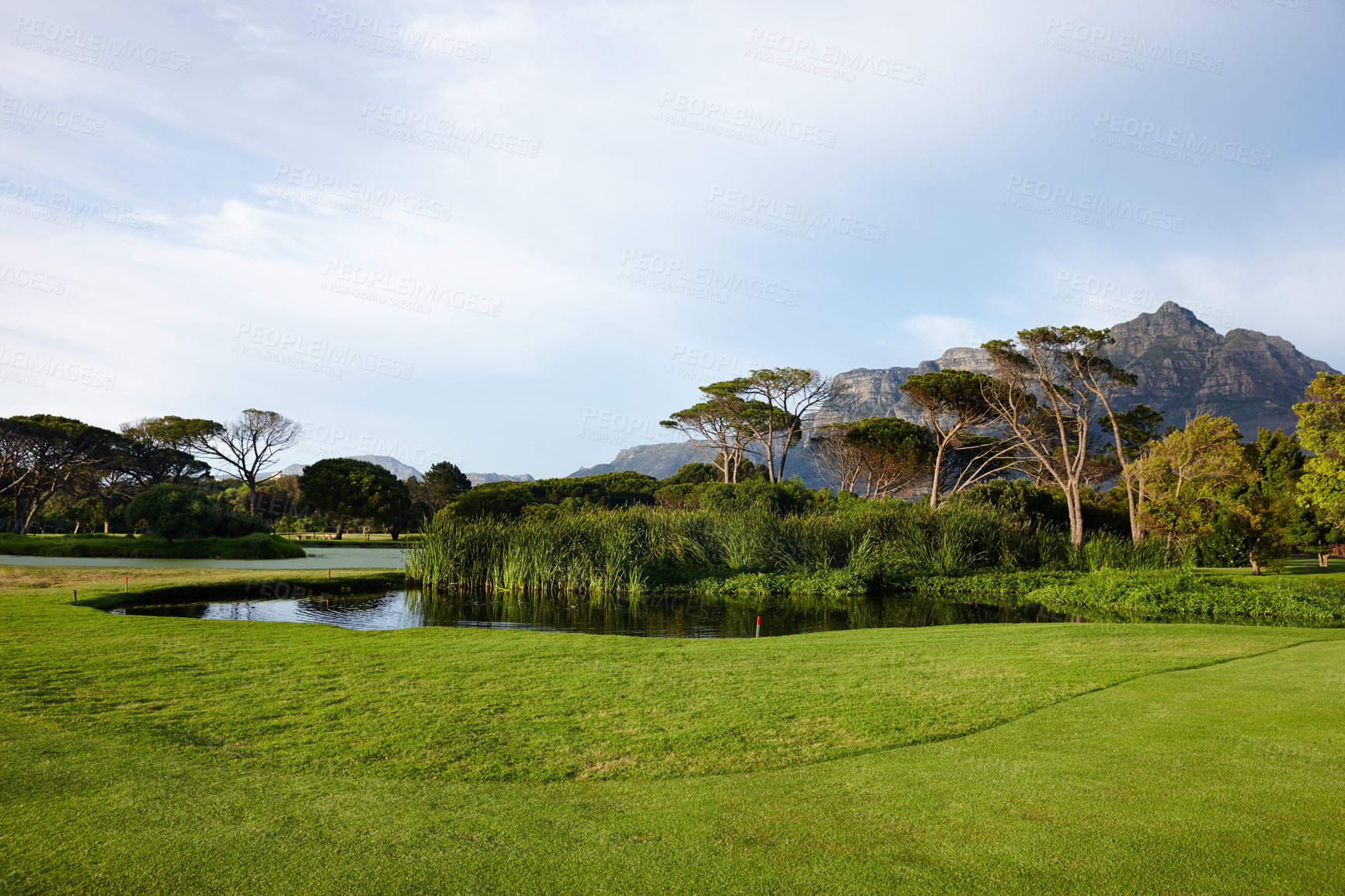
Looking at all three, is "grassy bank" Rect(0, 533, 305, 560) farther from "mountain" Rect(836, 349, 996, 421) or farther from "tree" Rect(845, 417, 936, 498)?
"mountain" Rect(836, 349, 996, 421)

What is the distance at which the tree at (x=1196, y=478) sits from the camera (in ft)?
69.1

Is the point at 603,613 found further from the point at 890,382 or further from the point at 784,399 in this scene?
the point at 890,382

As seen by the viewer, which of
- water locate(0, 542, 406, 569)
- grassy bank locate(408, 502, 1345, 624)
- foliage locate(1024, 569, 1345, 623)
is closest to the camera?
foliage locate(1024, 569, 1345, 623)

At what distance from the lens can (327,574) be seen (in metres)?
18.4

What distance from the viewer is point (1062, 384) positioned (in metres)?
30.4

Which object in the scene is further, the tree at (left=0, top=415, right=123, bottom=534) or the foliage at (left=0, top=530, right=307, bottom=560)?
the tree at (left=0, top=415, right=123, bottom=534)

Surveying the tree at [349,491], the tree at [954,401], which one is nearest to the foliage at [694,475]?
the tree at [349,491]

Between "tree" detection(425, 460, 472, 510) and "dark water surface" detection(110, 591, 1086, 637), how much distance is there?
56727 mm

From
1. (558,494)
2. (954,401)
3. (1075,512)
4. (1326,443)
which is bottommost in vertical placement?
(1075,512)

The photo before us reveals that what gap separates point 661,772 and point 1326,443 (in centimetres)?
2328

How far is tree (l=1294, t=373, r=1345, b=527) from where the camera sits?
60.1 feet

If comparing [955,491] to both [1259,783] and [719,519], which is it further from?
[1259,783]

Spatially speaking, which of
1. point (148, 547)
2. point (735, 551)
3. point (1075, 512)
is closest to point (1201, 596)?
point (735, 551)

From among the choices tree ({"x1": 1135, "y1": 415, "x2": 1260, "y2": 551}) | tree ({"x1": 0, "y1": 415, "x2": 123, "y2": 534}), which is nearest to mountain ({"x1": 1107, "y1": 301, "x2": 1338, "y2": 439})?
tree ({"x1": 1135, "y1": 415, "x2": 1260, "y2": 551})
